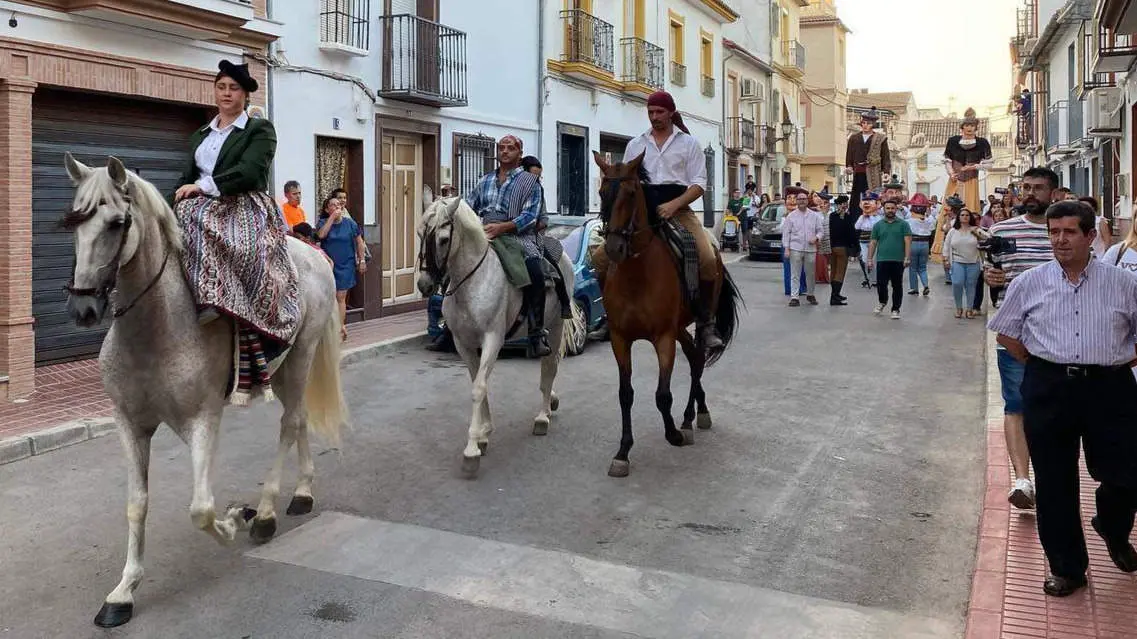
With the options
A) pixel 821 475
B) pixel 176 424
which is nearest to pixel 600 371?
pixel 821 475

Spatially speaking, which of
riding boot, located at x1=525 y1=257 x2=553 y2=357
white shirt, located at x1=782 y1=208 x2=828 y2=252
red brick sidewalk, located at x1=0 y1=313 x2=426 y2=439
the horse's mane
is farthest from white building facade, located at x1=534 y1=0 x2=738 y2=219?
the horse's mane


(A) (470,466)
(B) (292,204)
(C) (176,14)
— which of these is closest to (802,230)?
(B) (292,204)

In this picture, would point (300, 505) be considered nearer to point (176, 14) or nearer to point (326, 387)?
point (326, 387)

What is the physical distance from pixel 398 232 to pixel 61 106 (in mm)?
6908

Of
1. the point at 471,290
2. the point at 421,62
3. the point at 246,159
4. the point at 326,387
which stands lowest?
the point at 326,387

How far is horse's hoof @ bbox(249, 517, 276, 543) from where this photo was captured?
5363 millimetres

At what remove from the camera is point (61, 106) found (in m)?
10.8

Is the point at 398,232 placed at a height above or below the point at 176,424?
above

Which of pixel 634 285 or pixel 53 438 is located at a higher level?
pixel 634 285

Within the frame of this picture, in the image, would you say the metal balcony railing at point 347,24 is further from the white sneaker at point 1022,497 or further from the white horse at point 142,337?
the white sneaker at point 1022,497

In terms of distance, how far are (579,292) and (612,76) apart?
1321 cm

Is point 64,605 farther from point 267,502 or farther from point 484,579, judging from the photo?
point 484,579

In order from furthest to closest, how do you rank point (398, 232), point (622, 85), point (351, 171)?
point (622, 85) < point (398, 232) < point (351, 171)

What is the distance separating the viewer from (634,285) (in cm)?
712
